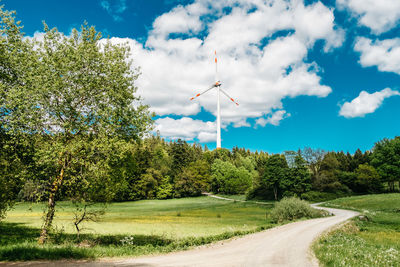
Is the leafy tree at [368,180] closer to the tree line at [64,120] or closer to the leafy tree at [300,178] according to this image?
the leafy tree at [300,178]

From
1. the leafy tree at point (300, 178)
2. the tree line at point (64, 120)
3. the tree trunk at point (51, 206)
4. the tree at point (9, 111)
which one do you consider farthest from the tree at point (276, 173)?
the tree at point (9, 111)

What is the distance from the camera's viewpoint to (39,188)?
17.1 m

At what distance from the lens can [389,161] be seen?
84.9 meters

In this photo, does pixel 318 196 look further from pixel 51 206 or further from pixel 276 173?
pixel 51 206

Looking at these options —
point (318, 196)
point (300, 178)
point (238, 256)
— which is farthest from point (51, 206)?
point (318, 196)

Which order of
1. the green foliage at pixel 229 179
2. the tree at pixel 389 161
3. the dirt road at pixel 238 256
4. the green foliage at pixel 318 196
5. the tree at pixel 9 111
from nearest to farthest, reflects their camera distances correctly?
the dirt road at pixel 238 256
the tree at pixel 9 111
the green foliage at pixel 318 196
the tree at pixel 389 161
the green foliage at pixel 229 179

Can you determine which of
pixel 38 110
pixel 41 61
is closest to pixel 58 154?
pixel 38 110

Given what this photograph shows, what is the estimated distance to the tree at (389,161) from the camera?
271 feet

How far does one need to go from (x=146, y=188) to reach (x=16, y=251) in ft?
284

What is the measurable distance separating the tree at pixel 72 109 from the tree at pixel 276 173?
7355 cm

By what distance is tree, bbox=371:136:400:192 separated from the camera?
82.7 meters

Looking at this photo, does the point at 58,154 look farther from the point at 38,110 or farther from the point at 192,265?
the point at 192,265

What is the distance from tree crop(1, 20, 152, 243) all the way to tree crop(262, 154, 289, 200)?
7355 cm

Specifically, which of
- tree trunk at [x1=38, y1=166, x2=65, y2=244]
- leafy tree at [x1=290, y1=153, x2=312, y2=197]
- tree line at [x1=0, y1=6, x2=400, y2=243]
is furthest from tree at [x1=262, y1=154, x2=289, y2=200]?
tree trunk at [x1=38, y1=166, x2=65, y2=244]
